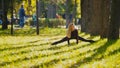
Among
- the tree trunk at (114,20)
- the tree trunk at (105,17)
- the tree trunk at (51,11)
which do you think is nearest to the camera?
the tree trunk at (114,20)

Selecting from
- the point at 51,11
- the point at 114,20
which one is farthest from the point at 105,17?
the point at 51,11

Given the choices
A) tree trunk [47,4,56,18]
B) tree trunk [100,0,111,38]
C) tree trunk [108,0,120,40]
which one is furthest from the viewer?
tree trunk [47,4,56,18]

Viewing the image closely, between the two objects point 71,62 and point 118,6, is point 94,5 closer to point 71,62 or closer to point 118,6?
point 118,6

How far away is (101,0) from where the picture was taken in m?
23.1

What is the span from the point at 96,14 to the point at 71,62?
14.0 metres

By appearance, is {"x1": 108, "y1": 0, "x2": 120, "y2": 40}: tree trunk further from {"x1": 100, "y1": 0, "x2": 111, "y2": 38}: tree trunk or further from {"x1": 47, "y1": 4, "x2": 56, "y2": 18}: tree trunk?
{"x1": 47, "y1": 4, "x2": 56, "y2": 18}: tree trunk

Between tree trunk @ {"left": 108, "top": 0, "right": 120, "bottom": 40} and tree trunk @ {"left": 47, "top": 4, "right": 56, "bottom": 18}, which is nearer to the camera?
tree trunk @ {"left": 108, "top": 0, "right": 120, "bottom": 40}

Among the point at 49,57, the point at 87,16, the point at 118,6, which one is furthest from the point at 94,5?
the point at 49,57

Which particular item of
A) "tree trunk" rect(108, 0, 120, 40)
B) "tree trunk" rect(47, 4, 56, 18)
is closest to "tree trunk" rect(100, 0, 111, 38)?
"tree trunk" rect(108, 0, 120, 40)

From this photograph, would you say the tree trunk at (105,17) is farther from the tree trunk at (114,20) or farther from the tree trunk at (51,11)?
the tree trunk at (51,11)

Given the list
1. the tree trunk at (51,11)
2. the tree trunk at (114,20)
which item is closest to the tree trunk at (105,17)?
the tree trunk at (114,20)

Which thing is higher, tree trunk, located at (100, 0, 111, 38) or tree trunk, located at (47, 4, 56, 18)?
tree trunk, located at (100, 0, 111, 38)

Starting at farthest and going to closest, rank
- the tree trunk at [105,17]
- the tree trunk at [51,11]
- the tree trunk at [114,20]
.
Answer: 1. the tree trunk at [51,11]
2. the tree trunk at [105,17]
3. the tree trunk at [114,20]

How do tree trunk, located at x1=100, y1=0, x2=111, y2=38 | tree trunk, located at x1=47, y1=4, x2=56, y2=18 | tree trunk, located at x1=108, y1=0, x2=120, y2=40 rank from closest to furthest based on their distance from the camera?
1. tree trunk, located at x1=108, y1=0, x2=120, y2=40
2. tree trunk, located at x1=100, y1=0, x2=111, y2=38
3. tree trunk, located at x1=47, y1=4, x2=56, y2=18
